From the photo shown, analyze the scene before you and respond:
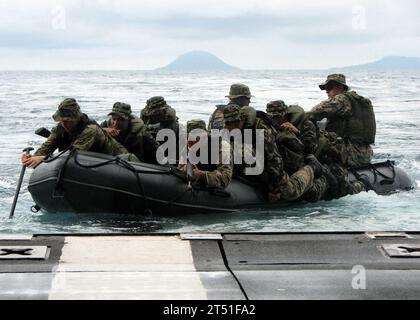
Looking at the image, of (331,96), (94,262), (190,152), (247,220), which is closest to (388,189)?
(331,96)

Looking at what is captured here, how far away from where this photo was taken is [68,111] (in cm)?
915

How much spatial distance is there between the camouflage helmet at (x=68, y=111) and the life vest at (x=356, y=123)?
4059 millimetres

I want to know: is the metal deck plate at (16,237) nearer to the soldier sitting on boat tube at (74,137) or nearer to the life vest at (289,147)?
the soldier sitting on boat tube at (74,137)

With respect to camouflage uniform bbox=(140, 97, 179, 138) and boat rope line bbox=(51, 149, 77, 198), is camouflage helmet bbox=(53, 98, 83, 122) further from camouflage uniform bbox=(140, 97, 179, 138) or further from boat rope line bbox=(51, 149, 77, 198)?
camouflage uniform bbox=(140, 97, 179, 138)

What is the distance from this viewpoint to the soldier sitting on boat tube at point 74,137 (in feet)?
30.1

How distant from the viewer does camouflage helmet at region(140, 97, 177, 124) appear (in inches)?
395

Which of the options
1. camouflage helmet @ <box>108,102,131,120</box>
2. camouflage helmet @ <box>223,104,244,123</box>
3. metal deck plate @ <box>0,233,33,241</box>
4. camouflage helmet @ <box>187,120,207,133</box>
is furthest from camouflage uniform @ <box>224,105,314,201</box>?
metal deck plate @ <box>0,233,33,241</box>

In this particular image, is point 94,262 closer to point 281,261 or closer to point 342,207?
point 281,261

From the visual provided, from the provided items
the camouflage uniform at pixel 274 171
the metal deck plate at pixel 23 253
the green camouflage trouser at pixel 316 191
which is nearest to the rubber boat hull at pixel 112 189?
the camouflage uniform at pixel 274 171

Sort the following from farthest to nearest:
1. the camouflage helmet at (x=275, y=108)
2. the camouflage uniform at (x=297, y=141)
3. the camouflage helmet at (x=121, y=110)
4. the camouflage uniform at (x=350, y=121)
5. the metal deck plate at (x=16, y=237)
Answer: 1. the camouflage uniform at (x=350, y=121)
2. the camouflage helmet at (x=275, y=108)
3. the camouflage uniform at (x=297, y=141)
4. the camouflage helmet at (x=121, y=110)
5. the metal deck plate at (x=16, y=237)

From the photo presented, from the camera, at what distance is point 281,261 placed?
5.48m

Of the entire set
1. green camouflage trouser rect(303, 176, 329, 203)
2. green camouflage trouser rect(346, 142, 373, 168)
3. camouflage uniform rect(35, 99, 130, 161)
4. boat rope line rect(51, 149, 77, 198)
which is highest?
camouflage uniform rect(35, 99, 130, 161)
